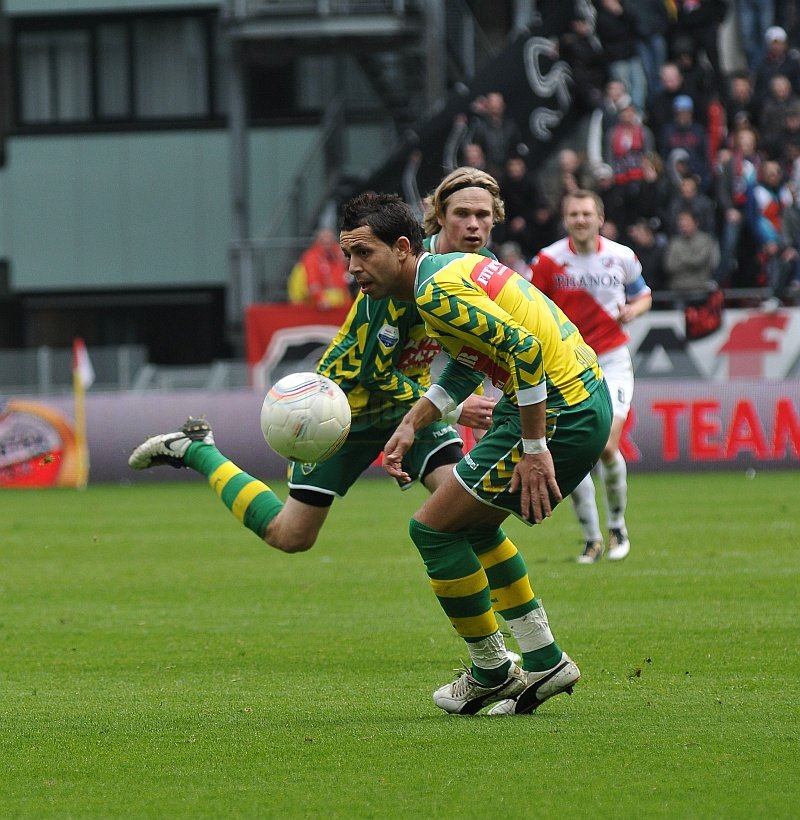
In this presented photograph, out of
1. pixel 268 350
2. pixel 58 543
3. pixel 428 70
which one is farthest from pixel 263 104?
pixel 58 543

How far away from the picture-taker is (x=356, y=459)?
7.83m

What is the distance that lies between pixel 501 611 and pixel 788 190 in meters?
15.2

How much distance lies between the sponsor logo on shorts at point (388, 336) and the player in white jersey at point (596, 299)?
144 inches

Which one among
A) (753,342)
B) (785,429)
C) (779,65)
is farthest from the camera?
(779,65)

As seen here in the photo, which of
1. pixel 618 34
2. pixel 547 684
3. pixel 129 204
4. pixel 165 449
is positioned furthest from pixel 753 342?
pixel 129 204

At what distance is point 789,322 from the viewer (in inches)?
764

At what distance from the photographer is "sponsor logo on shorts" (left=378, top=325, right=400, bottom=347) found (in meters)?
7.58

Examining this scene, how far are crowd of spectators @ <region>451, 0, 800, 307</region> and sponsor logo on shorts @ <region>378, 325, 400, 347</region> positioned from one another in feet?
40.0

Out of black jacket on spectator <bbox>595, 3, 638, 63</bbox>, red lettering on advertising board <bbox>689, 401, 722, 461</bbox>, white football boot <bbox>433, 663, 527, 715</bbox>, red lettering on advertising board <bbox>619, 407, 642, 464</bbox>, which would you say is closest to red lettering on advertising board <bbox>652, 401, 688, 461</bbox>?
red lettering on advertising board <bbox>689, 401, 722, 461</bbox>

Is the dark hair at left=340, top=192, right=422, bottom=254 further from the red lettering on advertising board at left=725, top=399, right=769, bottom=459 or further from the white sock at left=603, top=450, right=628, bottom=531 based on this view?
the red lettering on advertising board at left=725, top=399, right=769, bottom=459

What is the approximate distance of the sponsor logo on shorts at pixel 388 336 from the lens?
7.58 meters

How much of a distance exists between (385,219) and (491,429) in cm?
89

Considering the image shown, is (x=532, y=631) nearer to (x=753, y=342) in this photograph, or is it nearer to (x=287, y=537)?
(x=287, y=537)

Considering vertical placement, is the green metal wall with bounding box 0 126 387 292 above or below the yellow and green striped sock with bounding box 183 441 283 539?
below
